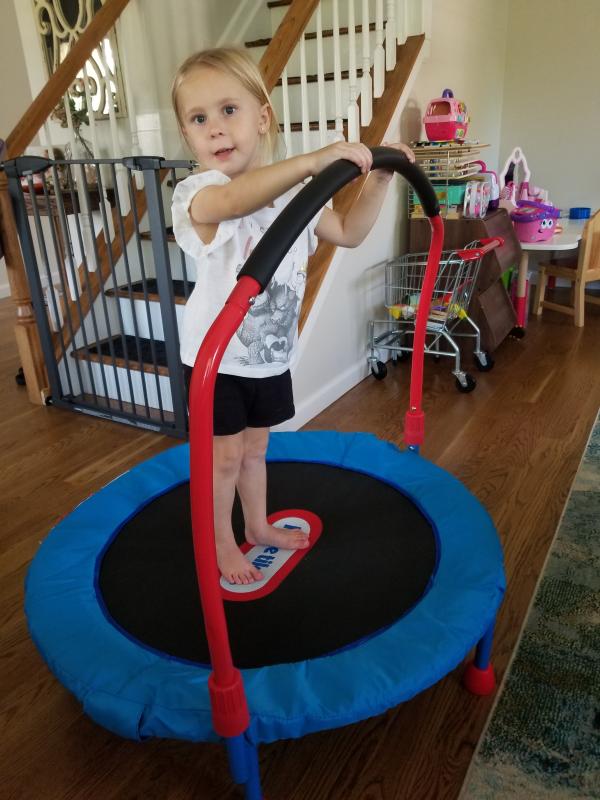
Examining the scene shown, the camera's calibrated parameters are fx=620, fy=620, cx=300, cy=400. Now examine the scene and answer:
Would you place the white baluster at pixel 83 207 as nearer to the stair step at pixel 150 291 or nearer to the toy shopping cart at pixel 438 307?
the stair step at pixel 150 291

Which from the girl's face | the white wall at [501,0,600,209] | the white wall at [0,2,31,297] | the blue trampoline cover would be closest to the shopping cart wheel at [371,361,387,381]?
the blue trampoline cover

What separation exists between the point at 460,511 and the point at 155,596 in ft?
2.36

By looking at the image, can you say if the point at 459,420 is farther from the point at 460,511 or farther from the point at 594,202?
the point at 594,202

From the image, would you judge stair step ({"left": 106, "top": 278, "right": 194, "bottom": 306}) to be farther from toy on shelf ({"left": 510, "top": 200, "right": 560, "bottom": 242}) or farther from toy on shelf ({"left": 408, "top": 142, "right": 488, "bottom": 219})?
toy on shelf ({"left": 510, "top": 200, "right": 560, "bottom": 242})

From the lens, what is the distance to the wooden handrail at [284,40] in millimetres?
2244

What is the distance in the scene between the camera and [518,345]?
3.41 meters

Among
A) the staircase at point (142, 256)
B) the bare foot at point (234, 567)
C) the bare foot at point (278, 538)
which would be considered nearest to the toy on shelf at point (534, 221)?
the staircase at point (142, 256)

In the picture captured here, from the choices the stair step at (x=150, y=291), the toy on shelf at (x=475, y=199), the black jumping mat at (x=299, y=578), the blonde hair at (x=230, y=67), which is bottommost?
the black jumping mat at (x=299, y=578)

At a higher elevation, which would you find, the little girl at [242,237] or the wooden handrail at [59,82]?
the wooden handrail at [59,82]

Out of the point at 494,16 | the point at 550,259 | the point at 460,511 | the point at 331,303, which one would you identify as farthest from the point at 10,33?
the point at 460,511

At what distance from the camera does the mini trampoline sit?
88 cm

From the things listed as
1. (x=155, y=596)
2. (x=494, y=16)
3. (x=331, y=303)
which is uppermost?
(x=494, y=16)

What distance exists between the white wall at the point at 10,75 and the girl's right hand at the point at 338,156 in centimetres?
442

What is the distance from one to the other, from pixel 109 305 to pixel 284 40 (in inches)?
53.2
